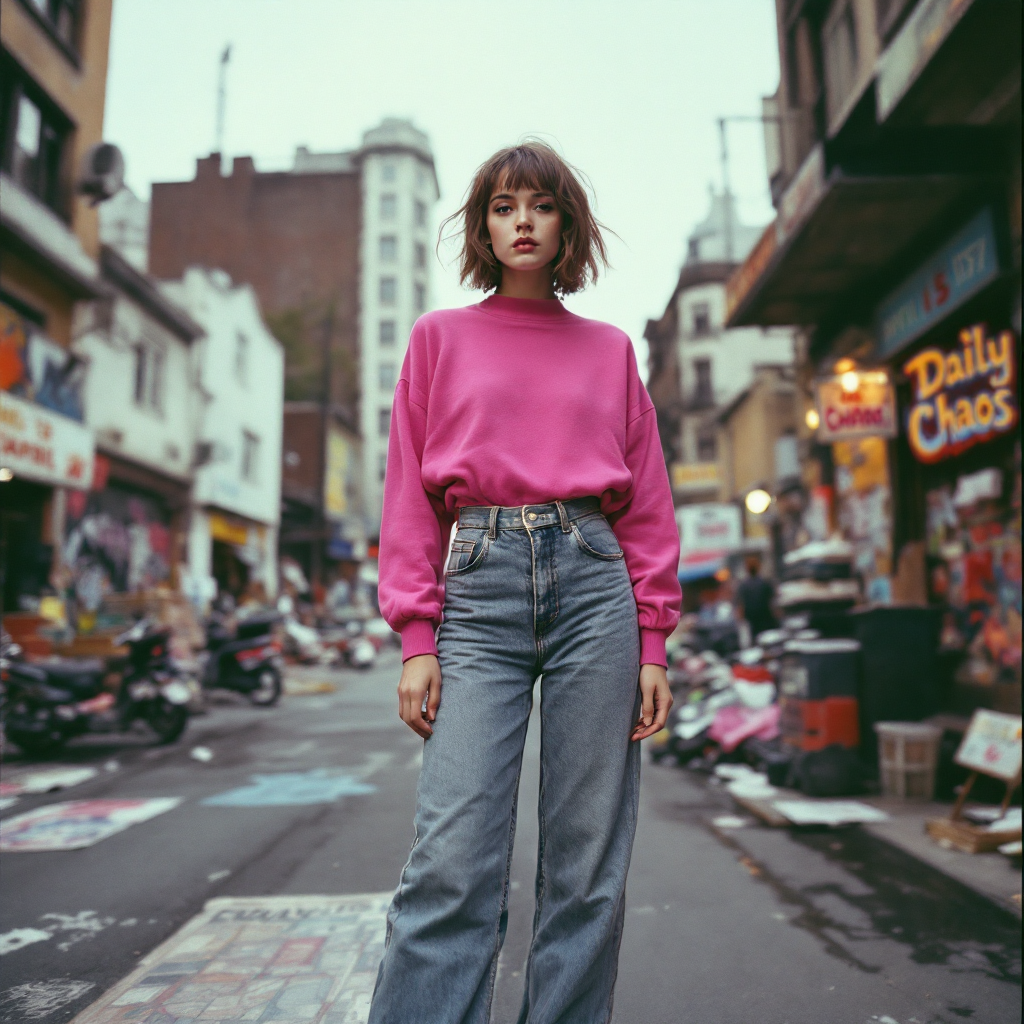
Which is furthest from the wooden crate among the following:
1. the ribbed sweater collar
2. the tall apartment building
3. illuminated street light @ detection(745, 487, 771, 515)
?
the tall apartment building

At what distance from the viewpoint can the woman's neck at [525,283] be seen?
6.79 feet

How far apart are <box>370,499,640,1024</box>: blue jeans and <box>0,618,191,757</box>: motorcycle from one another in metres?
5.87

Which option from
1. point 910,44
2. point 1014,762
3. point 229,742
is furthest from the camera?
point 229,742

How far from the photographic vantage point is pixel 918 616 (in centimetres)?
636

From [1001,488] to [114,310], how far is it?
14503 mm

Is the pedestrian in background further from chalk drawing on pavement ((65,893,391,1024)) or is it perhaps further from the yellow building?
chalk drawing on pavement ((65,893,391,1024))

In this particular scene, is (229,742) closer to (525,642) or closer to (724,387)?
(525,642)

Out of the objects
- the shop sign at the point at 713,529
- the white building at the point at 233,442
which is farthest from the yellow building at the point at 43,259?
the shop sign at the point at 713,529

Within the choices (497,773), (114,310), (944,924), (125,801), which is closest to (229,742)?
(125,801)

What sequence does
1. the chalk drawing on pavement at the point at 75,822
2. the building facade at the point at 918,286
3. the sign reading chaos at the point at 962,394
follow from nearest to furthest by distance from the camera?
1. the chalk drawing on pavement at the point at 75,822
2. the building facade at the point at 918,286
3. the sign reading chaos at the point at 962,394

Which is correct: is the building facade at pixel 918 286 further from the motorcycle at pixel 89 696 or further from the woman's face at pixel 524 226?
the motorcycle at pixel 89 696

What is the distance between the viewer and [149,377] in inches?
699

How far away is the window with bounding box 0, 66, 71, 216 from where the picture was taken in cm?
304

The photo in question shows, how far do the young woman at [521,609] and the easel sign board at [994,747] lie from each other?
3.58 meters
